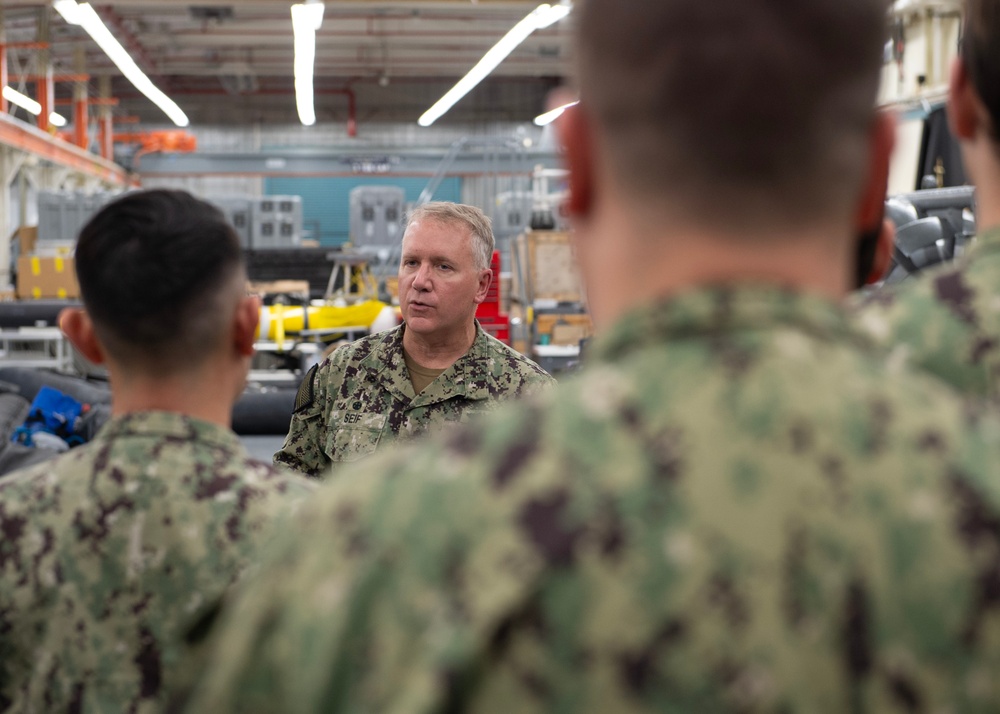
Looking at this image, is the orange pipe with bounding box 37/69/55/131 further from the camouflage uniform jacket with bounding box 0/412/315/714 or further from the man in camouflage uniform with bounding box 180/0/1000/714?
the man in camouflage uniform with bounding box 180/0/1000/714

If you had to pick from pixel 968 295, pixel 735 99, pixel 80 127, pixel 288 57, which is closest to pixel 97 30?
pixel 80 127

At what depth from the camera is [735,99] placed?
666 mm

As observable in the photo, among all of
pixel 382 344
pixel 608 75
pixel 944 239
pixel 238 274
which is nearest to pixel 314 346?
pixel 944 239

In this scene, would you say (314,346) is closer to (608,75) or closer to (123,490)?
(123,490)

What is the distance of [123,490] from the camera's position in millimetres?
1213

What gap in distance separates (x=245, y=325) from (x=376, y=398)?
1.59 m

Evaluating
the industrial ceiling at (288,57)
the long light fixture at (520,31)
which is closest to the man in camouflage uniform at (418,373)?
the long light fixture at (520,31)

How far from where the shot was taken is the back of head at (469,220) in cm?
309

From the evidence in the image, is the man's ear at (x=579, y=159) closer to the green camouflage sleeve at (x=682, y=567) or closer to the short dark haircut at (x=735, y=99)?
the short dark haircut at (x=735, y=99)

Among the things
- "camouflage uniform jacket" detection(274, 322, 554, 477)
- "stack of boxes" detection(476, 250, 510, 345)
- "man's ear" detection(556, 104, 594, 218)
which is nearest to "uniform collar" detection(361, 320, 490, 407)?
"camouflage uniform jacket" detection(274, 322, 554, 477)

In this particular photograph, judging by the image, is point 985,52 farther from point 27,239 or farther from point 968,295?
point 27,239

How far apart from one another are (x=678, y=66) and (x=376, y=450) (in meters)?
2.23

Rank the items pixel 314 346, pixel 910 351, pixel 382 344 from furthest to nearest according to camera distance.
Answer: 1. pixel 314 346
2. pixel 382 344
3. pixel 910 351

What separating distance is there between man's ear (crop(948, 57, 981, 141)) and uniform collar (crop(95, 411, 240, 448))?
0.91 meters
